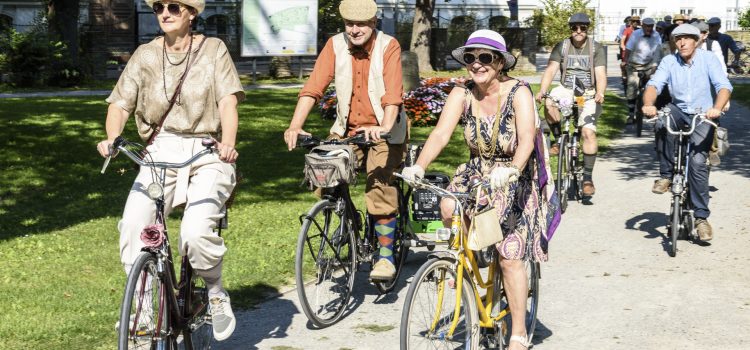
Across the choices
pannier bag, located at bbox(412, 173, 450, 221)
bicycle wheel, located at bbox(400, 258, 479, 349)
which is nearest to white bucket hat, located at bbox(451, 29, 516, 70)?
bicycle wheel, located at bbox(400, 258, 479, 349)

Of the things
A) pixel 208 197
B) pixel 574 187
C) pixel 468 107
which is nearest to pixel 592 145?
pixel 574 187

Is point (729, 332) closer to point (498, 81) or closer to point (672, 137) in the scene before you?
point (498, 81)

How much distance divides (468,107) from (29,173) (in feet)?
29.5

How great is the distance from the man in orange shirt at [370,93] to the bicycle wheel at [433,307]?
1944 millimetres

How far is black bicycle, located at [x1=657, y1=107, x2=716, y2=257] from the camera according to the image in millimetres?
9594

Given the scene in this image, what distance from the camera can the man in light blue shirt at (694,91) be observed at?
9727 millimetres

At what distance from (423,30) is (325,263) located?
28505mm

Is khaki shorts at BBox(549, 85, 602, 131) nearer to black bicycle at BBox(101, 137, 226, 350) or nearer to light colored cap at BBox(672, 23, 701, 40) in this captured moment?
light colored cap at BBox(672, 23, 701, 40)

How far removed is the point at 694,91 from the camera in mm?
9805

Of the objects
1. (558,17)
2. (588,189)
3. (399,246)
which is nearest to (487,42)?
(399,246)

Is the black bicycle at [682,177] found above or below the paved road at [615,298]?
above

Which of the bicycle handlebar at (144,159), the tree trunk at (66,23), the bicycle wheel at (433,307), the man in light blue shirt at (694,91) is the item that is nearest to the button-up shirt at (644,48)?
the man in light blue shirt at (694,91)

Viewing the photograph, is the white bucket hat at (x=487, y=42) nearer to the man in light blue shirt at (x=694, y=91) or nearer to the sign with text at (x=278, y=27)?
the man in light blue shirt at (x=694, y=91)

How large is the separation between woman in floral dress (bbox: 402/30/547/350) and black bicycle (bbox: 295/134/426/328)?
1.02m
